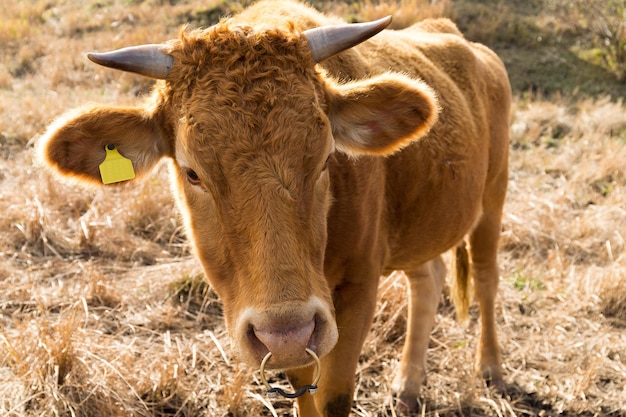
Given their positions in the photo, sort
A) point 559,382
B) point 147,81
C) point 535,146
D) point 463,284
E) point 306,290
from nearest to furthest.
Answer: point 306,290 → point 559,382 → point 463,284 → point 535,146 → point 147,81

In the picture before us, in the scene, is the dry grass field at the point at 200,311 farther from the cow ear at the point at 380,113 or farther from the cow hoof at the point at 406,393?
the cow ear at the point at 380,113

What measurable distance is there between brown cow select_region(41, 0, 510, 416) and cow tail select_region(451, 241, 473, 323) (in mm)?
1342

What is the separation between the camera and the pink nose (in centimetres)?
257

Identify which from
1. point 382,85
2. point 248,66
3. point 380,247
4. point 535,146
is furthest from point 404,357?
point 535,146

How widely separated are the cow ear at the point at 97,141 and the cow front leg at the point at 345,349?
1.23 meters

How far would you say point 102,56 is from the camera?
9.23 feet

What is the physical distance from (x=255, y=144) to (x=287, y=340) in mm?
733

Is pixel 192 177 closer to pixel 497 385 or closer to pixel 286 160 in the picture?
pixel 286 160

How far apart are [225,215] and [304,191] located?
32 cm

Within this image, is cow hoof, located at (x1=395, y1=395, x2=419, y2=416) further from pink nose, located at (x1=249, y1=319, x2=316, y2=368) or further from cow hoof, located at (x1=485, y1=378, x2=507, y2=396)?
pink nose, located at (x1=249, y1=319, x2=316, y2=368)

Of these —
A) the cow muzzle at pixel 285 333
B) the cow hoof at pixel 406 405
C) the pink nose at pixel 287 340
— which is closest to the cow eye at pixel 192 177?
the cow muzzle at pixel 285 333

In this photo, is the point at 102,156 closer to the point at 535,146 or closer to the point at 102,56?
the point at 102,56

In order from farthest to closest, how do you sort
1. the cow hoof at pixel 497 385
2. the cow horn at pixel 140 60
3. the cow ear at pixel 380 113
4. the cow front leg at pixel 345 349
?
the cow hoof at pixel 497 385, the cow front leg at pixel 345 349, the cow ear at pixel 380 113, the cow horn at pixel 140 60

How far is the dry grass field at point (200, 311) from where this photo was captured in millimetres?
4320
